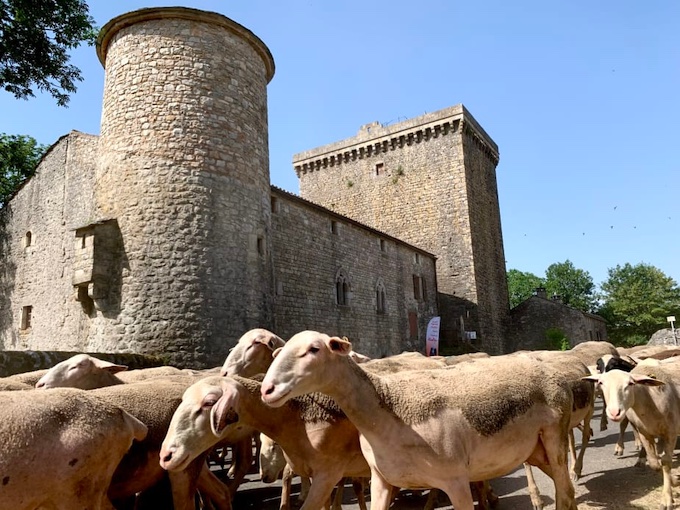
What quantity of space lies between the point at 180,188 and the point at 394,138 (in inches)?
857

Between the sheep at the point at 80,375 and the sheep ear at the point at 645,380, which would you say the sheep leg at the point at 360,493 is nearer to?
the sheep at the point at 80,375

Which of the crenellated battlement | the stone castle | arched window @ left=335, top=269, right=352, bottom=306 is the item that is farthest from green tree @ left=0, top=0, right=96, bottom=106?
the crenellated battlement

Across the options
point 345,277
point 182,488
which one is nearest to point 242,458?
point 182,488

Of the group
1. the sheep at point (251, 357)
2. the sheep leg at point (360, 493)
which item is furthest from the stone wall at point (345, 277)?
the sheep leg at point (360, 493)

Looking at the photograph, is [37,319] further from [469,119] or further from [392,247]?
[469,119]

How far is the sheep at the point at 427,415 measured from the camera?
3.66 meters

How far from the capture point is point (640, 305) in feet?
171

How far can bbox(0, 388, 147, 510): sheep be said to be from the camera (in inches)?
120

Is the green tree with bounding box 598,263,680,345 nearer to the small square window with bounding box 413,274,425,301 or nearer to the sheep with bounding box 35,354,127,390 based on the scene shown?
the small square window with bounding box 413,274,425,301

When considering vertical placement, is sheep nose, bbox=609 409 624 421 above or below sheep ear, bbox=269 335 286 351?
below

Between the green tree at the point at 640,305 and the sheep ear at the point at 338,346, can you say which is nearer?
the sheep ear at the point at 338,346

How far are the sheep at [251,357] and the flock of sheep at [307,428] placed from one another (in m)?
0.72

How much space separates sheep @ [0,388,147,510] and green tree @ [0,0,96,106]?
15034 mm

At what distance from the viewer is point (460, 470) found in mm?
3746
